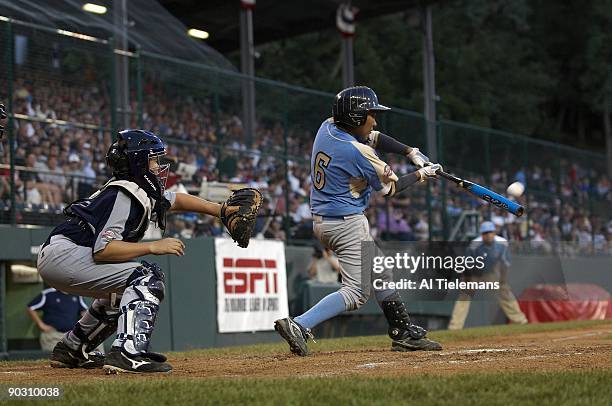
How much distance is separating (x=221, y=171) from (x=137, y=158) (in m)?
9.35

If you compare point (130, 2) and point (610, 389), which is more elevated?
point (130, 2)

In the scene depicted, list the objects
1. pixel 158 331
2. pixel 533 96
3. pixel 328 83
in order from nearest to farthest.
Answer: pixel 158 331 → pixel 328 83 → pixel 533 96

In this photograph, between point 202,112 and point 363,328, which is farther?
point 363,328

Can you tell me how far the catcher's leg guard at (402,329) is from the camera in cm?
984

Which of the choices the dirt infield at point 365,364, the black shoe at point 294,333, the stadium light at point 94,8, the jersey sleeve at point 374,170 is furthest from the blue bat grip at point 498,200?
the stadium light at point 94,8

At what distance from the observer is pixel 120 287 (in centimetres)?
779

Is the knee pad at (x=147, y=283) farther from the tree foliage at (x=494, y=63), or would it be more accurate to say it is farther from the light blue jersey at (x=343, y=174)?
the tree foliage at (x=494, y=63)

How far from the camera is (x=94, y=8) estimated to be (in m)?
17.5

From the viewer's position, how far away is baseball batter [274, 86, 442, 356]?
30.6ft

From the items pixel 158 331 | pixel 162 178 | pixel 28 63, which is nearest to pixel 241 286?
pixel 158 331

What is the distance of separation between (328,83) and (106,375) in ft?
121

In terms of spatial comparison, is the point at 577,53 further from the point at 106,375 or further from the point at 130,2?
the point at 106,375

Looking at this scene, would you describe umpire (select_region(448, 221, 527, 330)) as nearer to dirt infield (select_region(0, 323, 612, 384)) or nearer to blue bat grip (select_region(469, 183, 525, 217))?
blue bat grip (select_region(469, 183, 525, 217))

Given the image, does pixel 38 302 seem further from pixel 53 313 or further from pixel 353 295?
pixel 353 295
